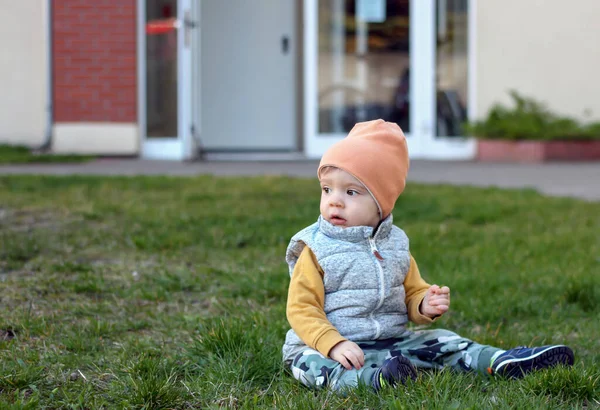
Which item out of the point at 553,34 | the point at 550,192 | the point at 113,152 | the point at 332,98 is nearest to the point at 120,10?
the point at 113,152

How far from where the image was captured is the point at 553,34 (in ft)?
33.6

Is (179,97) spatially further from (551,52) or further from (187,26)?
(551,52)

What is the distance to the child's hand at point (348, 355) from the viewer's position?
7.75 ft

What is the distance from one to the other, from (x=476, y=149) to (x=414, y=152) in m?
0.81

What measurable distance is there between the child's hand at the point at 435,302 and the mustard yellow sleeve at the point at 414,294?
0.06 feet

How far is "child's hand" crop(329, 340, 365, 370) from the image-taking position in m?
2.36

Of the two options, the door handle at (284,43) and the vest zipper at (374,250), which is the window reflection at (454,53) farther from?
the vest zipper at (374,250)

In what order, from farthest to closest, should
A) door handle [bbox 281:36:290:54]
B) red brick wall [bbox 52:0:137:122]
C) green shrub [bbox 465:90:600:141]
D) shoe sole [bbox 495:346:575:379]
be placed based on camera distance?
door handle [bbox 281:36:290:54], red brick wall [bbox 52:0:137:122], green shrub [bbox 465:90:600:141], shoe sole [bbox 495:346:575:379]

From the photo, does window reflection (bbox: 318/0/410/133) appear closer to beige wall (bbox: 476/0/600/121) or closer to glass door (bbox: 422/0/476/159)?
glass door (bbox: 422/0/476/159)

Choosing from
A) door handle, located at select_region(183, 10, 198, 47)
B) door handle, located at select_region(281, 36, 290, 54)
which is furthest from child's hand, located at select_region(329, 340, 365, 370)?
door handle, located at select_region(281, 36, 290, 54)

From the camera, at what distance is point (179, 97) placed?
10312 mm

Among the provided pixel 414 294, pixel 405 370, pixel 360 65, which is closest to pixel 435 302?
pixel 414 294

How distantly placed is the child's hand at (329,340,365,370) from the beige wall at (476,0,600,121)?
8.39 meters

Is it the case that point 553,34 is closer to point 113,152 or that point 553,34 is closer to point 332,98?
point 332,98
